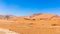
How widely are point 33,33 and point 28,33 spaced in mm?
412

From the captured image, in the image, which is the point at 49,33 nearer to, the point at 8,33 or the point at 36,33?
the point at 36,33

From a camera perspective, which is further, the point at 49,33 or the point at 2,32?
the point at 49,33

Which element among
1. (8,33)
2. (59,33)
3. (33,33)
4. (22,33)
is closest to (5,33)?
(8,33)

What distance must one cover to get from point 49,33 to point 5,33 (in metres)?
3.55

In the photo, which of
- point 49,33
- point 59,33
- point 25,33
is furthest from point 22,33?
point 59,33

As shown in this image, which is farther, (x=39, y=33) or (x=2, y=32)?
(x=39, y=33)

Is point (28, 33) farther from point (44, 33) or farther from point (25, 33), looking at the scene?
point (44, 33)

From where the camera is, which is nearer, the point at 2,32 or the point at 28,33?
the point at 2,32

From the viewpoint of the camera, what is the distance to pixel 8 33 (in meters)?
10.1

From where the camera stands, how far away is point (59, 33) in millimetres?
11273

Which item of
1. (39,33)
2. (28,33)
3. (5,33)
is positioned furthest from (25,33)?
(5,33)

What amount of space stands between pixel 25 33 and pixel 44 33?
61.6 inches

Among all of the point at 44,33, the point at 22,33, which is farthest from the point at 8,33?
the point at 44,33

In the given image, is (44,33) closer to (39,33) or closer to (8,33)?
(39,33)
